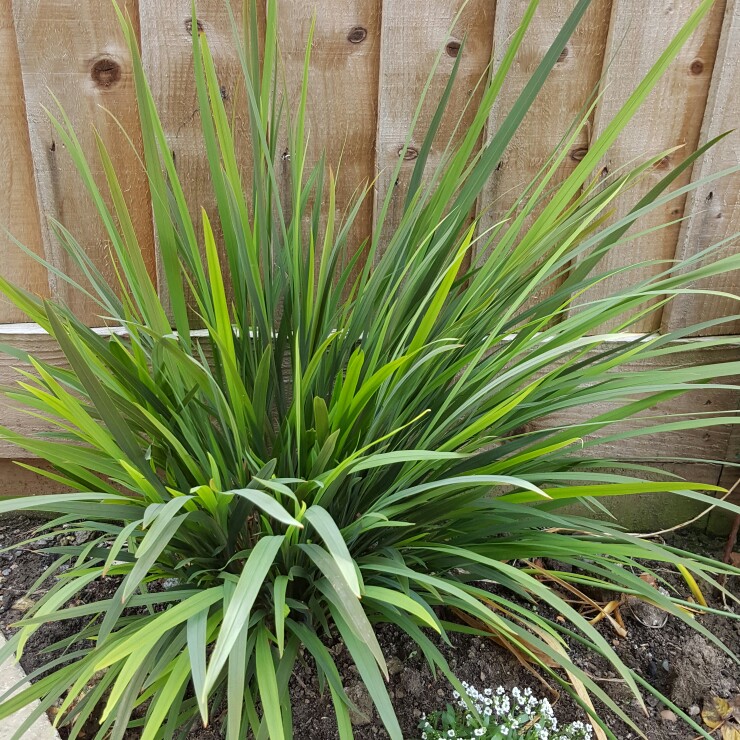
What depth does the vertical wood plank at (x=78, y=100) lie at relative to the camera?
120 cm

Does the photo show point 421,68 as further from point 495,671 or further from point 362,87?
point 495,671

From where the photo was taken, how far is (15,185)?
1.32 metres

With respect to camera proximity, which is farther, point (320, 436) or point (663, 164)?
point (663, 164)

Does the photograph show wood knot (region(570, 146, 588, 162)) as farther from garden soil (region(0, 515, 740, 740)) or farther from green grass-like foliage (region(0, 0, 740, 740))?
garden soil (region(0, 515, 740, 740))

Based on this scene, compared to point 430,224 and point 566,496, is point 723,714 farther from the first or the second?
point 430,224

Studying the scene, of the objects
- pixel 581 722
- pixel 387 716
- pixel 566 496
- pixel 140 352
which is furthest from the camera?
pixel 581 722

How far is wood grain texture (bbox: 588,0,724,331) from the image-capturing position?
4.08 feet

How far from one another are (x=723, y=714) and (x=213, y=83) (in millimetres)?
1400

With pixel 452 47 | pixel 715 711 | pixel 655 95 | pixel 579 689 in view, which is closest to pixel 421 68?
pixel 452 47

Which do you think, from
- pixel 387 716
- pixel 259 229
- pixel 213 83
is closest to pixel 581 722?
pixel 387 716

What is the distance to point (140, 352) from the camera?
96 cm

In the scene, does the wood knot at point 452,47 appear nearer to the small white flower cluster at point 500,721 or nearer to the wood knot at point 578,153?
the wood knot at point 578,153

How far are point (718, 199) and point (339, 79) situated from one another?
0.88m

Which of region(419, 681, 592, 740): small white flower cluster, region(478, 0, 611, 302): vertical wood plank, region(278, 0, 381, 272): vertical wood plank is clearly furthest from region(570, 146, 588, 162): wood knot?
region(419, 681, 592, 740): small white flower cluster
